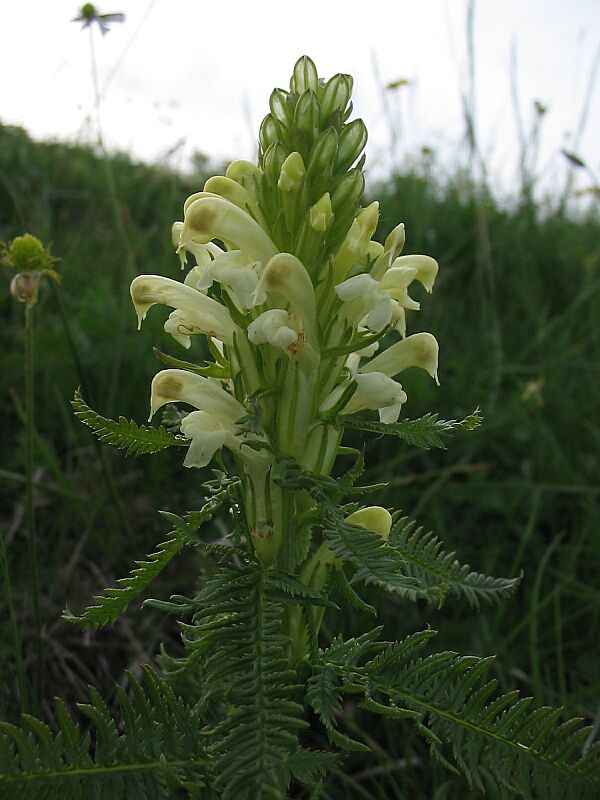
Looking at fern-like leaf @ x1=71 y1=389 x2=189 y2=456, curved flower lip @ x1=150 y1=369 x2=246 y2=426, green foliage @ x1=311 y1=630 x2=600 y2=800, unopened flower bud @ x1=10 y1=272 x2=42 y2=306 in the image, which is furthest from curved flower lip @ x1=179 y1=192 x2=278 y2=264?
green foliage @ x1=311 y1=630 x2=600 y2=800

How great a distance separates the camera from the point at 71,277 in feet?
11.5

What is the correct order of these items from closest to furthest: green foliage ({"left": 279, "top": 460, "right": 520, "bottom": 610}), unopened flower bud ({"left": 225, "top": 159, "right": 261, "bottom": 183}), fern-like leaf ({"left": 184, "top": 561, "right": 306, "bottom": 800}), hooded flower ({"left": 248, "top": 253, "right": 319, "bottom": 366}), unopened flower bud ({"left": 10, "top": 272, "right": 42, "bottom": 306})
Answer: fern-like leaf ({"left": 184, "top": 561, "right": 306, "bottom": 800}) → green foliage ({"left": 279, "top": 460, "right": 520, "bottom": 610}) → hooded flower ({"left": 248, "top": 253, "right": 319, "bottom": 366}) → unopened flower bud ({"left": 225, "top": 159, "right": 261, "bottom": 183}) → unopened flower bud ({"left": 10, "top": 272, "right": 42, "bottom": 306})

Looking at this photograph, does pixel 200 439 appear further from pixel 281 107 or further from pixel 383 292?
pixel 281 107

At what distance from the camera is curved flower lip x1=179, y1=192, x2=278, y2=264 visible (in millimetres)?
1344

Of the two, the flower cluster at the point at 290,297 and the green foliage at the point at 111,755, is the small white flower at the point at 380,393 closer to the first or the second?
the flower cluster at the point at 290,297

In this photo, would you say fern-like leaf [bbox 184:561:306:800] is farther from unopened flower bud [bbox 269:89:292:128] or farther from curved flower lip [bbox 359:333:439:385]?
unopened flower bud [bbox 269:89:292:128]

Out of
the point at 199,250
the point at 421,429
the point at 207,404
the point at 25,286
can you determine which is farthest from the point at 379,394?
the point at 25,286

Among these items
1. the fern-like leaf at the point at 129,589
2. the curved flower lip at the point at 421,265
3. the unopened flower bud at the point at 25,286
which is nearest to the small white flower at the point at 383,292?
the curved flower lip at the point at 421,265

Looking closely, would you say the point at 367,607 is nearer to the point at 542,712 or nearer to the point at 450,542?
the point at 542,712

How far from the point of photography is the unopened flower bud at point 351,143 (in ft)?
4.59

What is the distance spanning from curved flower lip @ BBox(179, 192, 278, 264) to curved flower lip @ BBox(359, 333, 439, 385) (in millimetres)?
324

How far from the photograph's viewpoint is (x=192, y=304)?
141 cm

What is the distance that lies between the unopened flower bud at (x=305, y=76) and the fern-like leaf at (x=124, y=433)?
74cm

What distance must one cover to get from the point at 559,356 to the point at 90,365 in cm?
232
